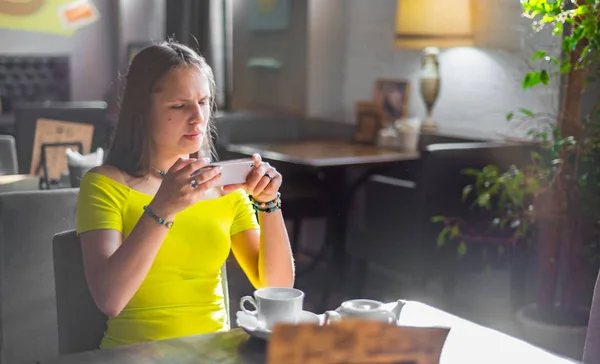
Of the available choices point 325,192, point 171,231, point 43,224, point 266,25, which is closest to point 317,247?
point 325,192

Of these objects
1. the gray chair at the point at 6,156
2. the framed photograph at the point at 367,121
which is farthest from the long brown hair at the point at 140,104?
the framed photograph at the point at 367,121

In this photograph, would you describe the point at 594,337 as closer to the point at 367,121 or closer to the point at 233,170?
the point at 233,170

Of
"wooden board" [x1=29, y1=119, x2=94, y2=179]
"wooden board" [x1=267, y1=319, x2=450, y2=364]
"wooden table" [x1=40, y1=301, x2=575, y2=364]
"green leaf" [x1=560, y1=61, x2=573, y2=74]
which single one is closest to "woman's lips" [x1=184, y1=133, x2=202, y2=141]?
"wooden table" [x1=40, y1=301, x2=575, y2=364]

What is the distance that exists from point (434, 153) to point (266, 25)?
7.68 ft

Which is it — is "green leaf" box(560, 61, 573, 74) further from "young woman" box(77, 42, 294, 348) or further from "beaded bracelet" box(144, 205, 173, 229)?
"beaded bracelet" box(144, 205, 173, 229)

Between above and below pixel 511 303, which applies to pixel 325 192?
above

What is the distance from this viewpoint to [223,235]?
1613 mm

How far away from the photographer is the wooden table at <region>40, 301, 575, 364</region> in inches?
47.4

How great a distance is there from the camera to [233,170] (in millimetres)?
1448

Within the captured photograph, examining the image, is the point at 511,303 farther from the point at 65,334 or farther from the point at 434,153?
the point at 65,334

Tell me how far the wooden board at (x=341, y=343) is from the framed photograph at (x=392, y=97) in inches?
142

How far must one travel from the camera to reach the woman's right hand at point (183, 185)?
1.38 metres

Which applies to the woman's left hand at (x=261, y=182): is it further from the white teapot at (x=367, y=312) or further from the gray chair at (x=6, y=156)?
the gray chair at (x=6, y=156)

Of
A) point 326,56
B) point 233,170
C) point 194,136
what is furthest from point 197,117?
point 326,56
